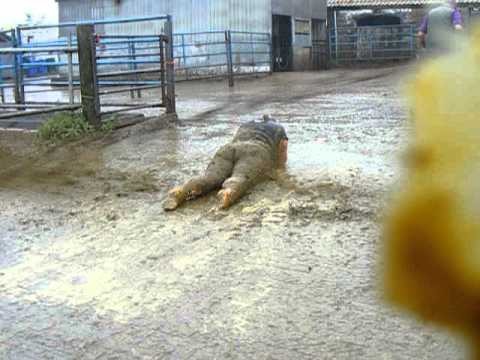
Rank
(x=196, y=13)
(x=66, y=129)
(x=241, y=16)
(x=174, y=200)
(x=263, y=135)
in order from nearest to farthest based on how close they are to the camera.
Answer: (x=174, y=200) → (x=263, y=135) → (x=66, y=129) → (x=241, y=16) → (x=196, y=13)

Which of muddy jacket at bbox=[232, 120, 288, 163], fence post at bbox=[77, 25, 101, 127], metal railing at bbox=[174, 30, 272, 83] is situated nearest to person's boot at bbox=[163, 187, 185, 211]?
muddy jacket at bbox=[232, 120, 288, 163]

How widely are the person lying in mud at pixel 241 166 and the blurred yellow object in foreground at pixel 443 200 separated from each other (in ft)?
10.3

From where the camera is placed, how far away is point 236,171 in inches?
181

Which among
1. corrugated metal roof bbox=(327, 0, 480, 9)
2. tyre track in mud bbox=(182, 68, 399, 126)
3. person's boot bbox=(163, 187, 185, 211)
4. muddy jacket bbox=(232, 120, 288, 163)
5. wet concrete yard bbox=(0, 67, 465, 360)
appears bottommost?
wet concrete yard bbox=(0, 67, 465, 360)

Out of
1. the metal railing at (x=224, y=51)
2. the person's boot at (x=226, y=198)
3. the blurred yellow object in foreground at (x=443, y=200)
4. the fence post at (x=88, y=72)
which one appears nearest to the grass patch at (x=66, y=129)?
the fence post at (x=88, y=72)

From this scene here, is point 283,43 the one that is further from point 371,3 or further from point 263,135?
point 263,135

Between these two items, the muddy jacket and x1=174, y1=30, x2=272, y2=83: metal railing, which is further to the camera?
x1=174, y1=30, x2=272, y2=83: metal railing

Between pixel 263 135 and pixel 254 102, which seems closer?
pixel 263 135

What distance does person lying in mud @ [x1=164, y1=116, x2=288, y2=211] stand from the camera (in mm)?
4430

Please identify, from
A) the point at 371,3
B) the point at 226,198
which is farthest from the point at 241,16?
the point at 226,198

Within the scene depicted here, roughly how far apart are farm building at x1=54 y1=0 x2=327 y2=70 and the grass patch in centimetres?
1373

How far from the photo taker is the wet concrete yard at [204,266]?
8.59 ft

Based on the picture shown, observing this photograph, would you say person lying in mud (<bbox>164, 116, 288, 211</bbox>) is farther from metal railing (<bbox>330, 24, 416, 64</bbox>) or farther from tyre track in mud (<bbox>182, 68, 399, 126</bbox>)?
metal railing (<bbox>330, 24, 416, 64</bbox>)

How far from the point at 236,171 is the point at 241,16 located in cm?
1700
